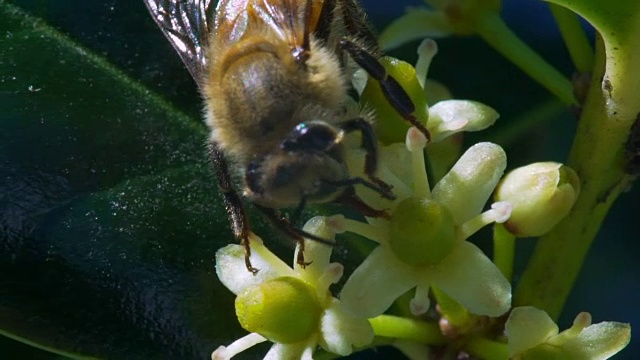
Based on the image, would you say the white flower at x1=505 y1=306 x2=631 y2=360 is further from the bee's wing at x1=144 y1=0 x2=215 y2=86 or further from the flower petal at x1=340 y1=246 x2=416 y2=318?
the bee's wing at x1=144 y1=0 x2=215 y2=86

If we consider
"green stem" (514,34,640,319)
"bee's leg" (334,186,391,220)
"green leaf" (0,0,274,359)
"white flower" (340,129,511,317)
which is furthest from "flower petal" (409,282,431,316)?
"green leaf" (0,0,274,359)

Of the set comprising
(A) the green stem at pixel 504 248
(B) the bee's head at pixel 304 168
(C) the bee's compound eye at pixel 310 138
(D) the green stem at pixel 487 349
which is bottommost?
(D) the green stem at pixel 487 349

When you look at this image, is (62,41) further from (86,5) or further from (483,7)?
(483,7)

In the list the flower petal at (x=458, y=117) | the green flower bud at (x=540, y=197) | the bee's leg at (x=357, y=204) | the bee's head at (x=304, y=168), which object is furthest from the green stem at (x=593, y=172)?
the bee's head at (x=304, y=168)

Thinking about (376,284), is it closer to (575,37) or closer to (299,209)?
(299,209)

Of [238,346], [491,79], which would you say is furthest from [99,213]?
[491,79]

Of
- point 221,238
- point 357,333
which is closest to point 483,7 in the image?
point 221,238

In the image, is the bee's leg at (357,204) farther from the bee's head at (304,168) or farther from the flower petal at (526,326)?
the flower petal at (526,326)
